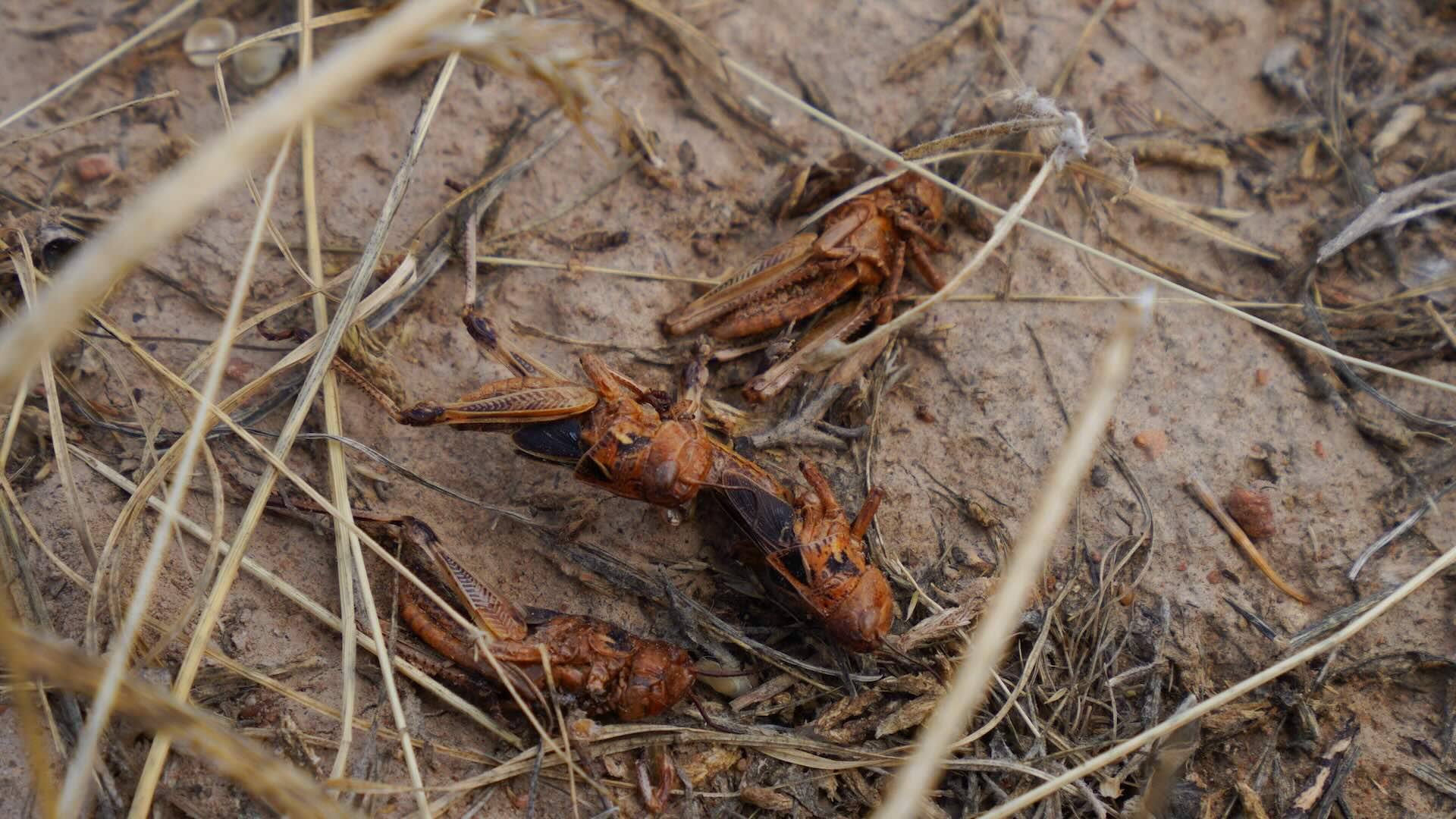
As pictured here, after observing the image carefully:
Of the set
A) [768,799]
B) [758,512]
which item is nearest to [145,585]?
[758,512]

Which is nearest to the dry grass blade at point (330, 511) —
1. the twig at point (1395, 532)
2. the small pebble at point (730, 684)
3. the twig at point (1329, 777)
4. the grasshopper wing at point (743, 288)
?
the small pebble at point (730, 684)

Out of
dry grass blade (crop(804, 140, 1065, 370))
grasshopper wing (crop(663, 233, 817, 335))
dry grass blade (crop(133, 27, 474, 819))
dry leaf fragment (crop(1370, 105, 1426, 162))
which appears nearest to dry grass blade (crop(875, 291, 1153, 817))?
dry grass blade (crop(804, 140, 1065, 370))

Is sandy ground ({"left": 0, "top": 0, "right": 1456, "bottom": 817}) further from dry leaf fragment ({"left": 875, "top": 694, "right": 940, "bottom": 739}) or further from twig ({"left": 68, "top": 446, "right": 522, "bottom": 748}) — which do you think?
dry leaf fragment ({"left": 875, "top": 694, "right": 940, "bottom": 739})

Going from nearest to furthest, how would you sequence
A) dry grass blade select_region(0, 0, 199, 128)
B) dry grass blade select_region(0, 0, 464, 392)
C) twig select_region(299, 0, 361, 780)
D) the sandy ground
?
1. dry grass blade select_region(0, 0, 464, 392)
2. twig select_region(299, 0, 361, 780)
3. the sandy ground
4. dry grass blade select_region(0, 0, 199, 128)

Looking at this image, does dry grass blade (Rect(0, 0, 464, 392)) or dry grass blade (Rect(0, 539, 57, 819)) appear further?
dry grass blade (Rect(0, 539, 57, 819))

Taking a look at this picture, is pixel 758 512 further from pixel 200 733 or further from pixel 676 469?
pixel 200 733

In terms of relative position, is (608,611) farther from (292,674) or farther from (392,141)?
(392,141)

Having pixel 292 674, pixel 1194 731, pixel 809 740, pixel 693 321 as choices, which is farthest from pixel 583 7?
pixel 1194 731
